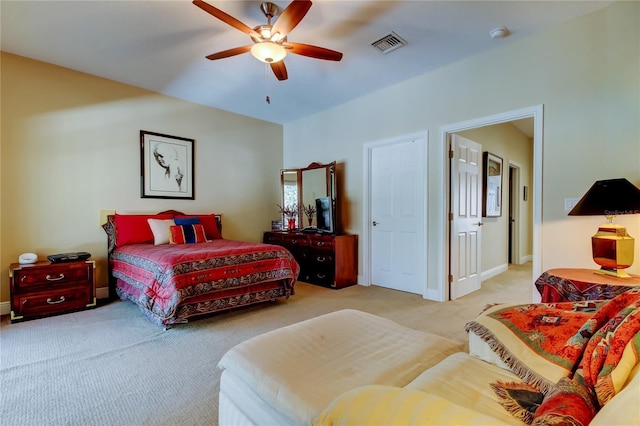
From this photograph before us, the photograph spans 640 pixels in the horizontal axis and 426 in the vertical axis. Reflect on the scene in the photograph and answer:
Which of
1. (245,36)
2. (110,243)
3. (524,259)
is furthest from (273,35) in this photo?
Result: (524,259)

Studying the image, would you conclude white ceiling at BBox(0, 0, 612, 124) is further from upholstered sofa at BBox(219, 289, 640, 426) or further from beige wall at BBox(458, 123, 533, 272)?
upholstered sofa at BBox(219, 289, 640, 426)

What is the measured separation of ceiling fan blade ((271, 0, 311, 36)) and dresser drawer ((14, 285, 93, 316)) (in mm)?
3359

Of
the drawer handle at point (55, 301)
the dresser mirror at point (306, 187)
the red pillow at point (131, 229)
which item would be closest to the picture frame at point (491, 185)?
the dresser mirror at point (306, 187)

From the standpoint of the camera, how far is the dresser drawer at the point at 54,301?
9.62ft

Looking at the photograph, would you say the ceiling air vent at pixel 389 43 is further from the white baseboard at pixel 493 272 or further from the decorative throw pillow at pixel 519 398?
the white baseboard at pixel 493 272

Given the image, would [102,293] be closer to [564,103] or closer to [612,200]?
[612,200]

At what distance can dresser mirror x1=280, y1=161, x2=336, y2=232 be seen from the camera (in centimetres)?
461

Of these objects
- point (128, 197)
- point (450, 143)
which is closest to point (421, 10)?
point (450, 143)

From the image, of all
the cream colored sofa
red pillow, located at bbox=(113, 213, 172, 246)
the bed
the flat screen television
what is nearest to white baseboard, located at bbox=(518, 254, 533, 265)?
the flat screen television

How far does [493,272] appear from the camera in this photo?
16.8 ft

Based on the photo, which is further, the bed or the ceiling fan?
the bed

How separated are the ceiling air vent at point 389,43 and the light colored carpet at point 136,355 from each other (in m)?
2.81

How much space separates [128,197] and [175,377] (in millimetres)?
2958

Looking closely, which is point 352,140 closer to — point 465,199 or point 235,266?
point 465,199
